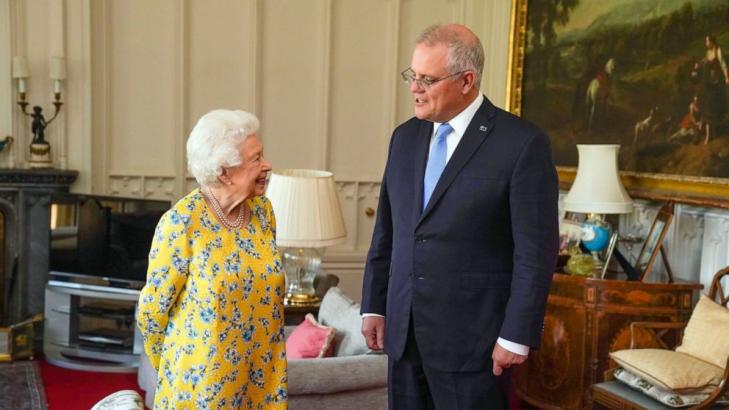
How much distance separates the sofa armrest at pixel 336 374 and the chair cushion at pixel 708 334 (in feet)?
4.49

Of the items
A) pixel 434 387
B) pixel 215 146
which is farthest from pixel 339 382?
pixel 215 146

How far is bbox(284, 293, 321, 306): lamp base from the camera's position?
391 centimetres

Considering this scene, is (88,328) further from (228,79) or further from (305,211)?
(305,211)

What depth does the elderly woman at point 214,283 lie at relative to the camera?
2.05 meters

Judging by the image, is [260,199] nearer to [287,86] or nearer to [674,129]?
→ [674,129]

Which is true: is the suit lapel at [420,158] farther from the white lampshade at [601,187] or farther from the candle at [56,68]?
the candle at [56,68]

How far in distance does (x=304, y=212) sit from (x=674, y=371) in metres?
1.78

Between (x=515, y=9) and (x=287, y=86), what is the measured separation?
1.85 meters

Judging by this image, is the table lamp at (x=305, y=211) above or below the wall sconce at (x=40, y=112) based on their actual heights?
below

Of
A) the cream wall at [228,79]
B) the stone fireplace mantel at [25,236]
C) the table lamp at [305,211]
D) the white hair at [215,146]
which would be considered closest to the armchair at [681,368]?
the table lamp at [305,211]

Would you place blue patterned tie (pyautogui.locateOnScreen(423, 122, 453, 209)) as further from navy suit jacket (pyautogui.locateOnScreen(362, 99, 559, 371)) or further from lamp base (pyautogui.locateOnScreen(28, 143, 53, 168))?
lamp base (pyautogui.locateOnScreen(28, 143, 53, 168))

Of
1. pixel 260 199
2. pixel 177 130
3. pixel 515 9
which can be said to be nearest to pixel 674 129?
pixel 515 9

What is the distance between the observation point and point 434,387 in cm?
204

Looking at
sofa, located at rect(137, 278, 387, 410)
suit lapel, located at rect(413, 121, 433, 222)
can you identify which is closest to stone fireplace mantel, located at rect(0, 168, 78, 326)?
sofa, located at rect(137, 278, 387, 410)
